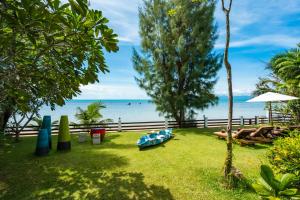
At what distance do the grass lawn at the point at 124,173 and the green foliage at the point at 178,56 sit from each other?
8.48m

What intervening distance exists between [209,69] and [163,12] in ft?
22.9

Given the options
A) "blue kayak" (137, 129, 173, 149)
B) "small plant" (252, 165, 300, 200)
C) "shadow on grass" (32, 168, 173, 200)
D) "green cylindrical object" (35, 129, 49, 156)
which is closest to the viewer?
"small plant" (252, 165, 300, 200)

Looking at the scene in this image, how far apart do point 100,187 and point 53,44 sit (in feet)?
15.1

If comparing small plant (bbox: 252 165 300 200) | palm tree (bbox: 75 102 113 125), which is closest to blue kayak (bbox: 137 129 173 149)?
small plant (bbox: 252 165 300 200)

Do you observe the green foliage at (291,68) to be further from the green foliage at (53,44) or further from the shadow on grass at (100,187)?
the green foliage at (53,44)

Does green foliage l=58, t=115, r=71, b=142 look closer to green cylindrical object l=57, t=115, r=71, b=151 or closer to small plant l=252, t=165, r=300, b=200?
green cylindrical object l=57, t=115, r=71, b=151

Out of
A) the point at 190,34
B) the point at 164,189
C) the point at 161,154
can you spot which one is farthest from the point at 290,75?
the point at 164,189

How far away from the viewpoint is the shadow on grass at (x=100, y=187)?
6.03 metres

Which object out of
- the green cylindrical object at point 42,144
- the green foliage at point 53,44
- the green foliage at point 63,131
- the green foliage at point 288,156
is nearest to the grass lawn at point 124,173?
the green cylindrical object at point 42,144

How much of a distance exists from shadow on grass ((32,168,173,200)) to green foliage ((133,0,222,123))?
1230cm

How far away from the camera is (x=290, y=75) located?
20.3m

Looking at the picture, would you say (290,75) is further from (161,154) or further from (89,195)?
(89,195)

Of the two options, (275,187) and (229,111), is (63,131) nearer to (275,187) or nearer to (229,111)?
(229,111)

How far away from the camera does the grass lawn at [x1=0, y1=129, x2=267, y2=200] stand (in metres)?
6.17
